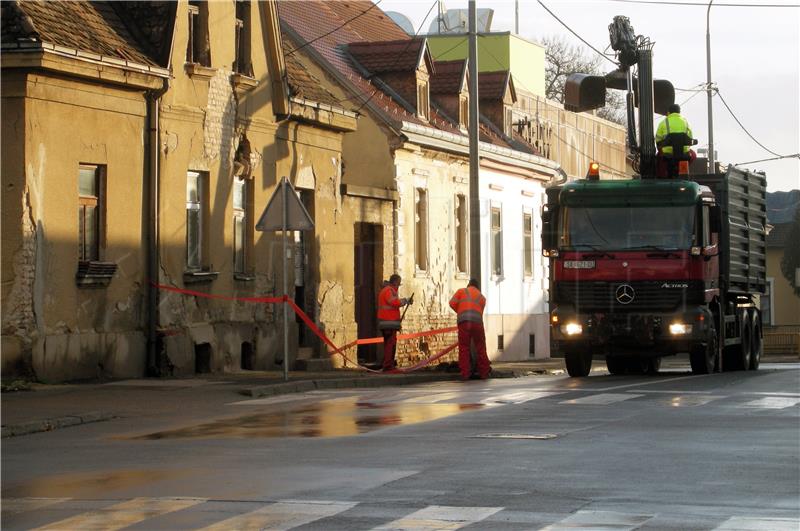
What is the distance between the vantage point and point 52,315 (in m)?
22.6

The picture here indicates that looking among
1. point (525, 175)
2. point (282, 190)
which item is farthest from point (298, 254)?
point (525, 175)

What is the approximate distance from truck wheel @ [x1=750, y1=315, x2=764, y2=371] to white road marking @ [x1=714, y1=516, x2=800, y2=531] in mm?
20562

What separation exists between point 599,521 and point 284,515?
188 cm

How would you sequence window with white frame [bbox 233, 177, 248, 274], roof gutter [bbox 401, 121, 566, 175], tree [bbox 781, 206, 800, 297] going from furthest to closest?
tree [bbox 781, 206, 800, 297] < roof gutter [bbox 401, 121, 566, 175] < window with white frame [bbox 233, 177, 248, 274]

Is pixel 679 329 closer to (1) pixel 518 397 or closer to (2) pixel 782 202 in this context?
(1) pixel 518 397

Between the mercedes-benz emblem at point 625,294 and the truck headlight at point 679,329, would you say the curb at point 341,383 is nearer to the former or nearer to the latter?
the mercedes-benz emblem at point 625,294

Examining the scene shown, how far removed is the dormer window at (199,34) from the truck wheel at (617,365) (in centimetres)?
896

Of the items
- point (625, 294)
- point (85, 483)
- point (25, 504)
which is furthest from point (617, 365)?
point (25, 504)

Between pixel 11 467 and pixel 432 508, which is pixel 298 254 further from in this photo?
pixel 432 508

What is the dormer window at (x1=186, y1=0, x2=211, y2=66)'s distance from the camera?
2692 cm

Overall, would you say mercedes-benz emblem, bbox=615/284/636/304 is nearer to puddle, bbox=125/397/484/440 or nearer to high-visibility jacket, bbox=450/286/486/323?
high-visibility jacket, bbox=450/286/486/323

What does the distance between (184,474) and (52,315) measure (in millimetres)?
11087

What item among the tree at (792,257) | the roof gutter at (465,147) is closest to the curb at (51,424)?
the roof gutter at (465,147)

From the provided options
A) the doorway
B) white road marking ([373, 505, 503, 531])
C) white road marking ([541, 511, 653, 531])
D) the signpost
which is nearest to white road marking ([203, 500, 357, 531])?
white road marking ([373, 505, 503, 531])
